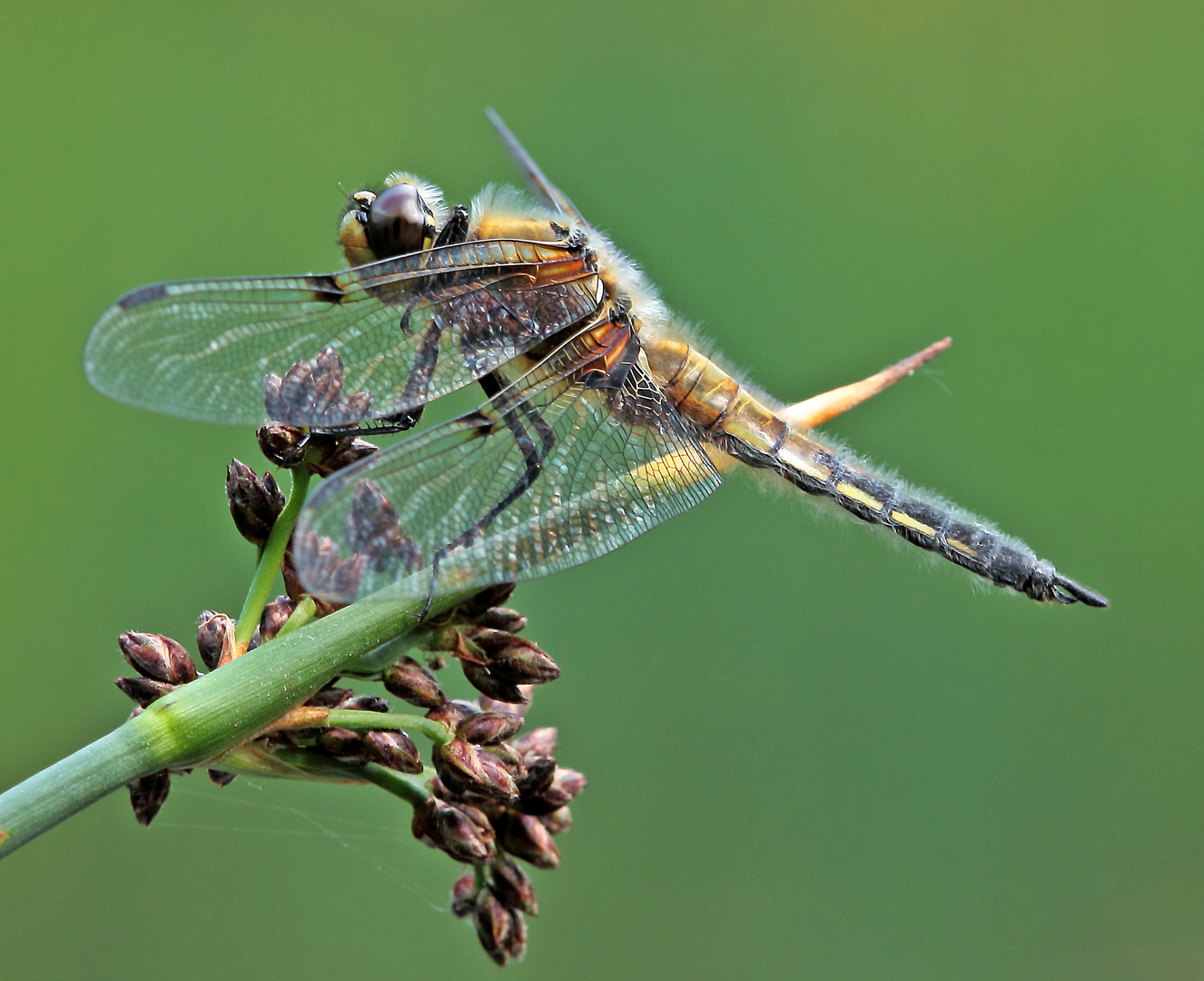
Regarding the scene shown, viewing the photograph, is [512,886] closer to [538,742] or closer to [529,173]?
[538,742]

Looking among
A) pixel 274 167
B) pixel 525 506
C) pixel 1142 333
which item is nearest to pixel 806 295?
pixel 1142 333

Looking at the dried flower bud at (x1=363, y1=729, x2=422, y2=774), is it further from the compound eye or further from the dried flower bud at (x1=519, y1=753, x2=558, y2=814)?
the compound eye

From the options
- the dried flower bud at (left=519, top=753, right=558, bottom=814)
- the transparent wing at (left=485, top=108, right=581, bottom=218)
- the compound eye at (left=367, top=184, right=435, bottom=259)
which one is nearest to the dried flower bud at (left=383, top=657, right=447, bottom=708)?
the dried flower bud at (left=519, top=753, right=558, bottom=814)

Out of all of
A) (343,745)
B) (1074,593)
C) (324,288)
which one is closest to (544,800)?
(343,745)

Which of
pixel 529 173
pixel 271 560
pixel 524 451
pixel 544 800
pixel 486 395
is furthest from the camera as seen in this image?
pixel 529 173

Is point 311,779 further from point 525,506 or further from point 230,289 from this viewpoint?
point 230,289

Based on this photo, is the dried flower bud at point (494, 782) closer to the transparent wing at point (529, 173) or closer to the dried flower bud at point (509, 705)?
the dried flower bud at point (509, 705)
